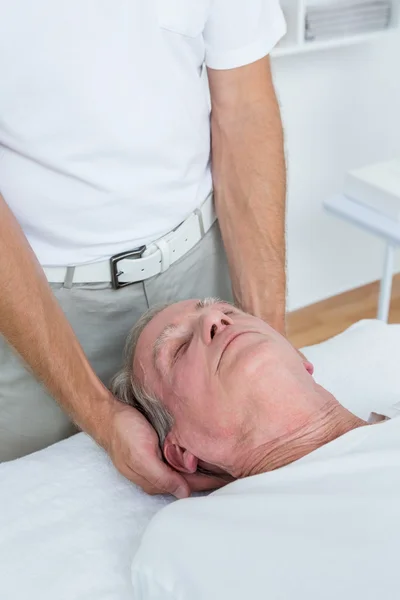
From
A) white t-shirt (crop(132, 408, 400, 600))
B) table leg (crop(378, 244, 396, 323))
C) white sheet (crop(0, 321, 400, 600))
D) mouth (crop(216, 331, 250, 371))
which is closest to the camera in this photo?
white t-shirt (crop(132, 408, 400, 600))

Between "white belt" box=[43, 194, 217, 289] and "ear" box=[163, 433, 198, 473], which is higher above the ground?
"white belt" box=[43, 194, 217, 289]

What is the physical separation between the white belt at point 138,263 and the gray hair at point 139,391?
3.2 inches

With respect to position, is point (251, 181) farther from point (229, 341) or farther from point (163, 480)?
point (163, 480)

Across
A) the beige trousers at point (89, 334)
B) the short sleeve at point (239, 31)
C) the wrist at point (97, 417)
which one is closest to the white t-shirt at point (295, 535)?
the wrist at point (97, 417)

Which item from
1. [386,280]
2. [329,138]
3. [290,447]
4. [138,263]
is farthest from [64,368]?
[329,138]

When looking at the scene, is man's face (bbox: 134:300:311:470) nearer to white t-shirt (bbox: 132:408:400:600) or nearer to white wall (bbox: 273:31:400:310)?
white t-shirt (bbox: 132:408:400:600)

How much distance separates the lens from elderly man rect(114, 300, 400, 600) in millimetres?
988

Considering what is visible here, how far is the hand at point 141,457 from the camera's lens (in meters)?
1.27

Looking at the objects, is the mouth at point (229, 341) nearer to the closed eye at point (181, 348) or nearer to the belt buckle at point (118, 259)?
the closed eye at point (181, 348)

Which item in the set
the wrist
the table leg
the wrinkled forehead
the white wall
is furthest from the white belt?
the white wall

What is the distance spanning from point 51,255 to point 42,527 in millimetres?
494

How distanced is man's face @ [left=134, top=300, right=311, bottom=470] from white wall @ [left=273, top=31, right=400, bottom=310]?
1553mm

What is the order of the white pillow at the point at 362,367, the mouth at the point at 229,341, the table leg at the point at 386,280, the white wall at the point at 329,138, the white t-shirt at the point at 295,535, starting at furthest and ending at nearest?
the white wall at the point at 329,138 < the table leg at the point at 386,280 < the white pillow at the point at 362,367 < the mouth at the point at 229,341 < the white t-shirt at the point at 295,535

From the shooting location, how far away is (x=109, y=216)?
141 centimetres
